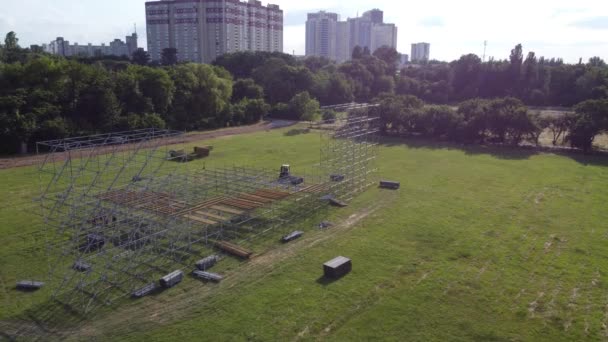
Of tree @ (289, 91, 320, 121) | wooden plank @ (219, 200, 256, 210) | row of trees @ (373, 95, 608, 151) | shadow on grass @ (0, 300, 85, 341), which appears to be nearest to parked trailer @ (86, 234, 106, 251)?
shadow on grass @ (0, 300, 85, 341)

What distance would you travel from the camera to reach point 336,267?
14.8 meters

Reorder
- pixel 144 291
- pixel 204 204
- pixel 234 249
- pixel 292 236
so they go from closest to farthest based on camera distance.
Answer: pixel 144 291
pixel 234 249
pixel 292 236
pixel 204 204

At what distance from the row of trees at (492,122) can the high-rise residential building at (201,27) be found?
65149 millimetres

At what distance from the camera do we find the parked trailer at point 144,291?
13.7m

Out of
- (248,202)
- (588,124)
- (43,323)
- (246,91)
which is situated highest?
(246,91)

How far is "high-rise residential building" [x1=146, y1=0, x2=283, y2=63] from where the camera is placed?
98438mm

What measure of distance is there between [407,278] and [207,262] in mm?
7197

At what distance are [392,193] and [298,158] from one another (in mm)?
10886

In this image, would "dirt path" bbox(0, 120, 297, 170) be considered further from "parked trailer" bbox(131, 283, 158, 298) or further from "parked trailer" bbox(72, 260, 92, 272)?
"parked trailer" bbox(131, 283, 158, 298)

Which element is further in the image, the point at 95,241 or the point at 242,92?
the point at 242,92

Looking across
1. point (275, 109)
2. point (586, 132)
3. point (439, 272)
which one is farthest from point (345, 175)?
point (275, 109)

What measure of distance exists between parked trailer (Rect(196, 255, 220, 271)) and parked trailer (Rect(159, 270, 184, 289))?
0.86m

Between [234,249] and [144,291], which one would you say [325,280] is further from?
[144,291]

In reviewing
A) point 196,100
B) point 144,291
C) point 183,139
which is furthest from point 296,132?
point 144,291
